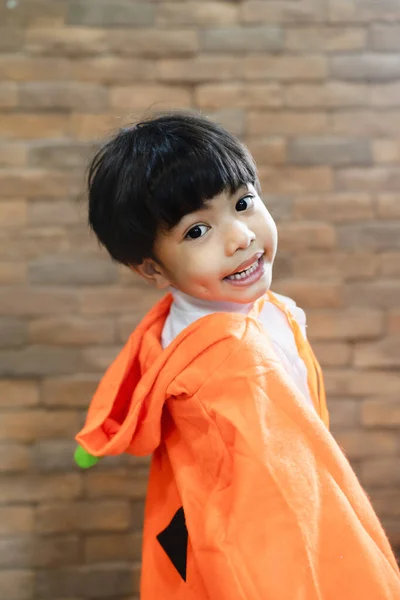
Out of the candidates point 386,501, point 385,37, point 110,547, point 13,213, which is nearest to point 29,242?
point 13,213

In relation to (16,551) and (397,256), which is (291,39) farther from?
(16,551)

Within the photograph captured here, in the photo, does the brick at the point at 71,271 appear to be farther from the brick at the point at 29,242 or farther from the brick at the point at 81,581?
the brick at the point at 81,581

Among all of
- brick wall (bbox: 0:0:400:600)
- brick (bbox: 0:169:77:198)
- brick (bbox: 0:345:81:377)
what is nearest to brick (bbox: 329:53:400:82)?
brick wall (bbox: 0:0:400:600)

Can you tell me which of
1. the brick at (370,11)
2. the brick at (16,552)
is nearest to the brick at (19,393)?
the brick at (16,552)

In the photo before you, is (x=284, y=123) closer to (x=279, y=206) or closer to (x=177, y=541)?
(x=279, y=206)

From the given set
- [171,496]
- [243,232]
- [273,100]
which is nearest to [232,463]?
[171,496]

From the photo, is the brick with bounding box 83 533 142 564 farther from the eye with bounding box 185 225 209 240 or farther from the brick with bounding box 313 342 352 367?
the eye with bounding box 185 225 209 240

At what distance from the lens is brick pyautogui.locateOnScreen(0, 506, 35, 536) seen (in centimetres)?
138

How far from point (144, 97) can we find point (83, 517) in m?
0.98

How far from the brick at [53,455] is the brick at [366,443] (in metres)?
0.63

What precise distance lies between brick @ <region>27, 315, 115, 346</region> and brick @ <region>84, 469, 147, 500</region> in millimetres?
313

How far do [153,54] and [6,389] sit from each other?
2.75ft

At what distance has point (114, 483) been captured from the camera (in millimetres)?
1381

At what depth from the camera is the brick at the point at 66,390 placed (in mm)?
1361
